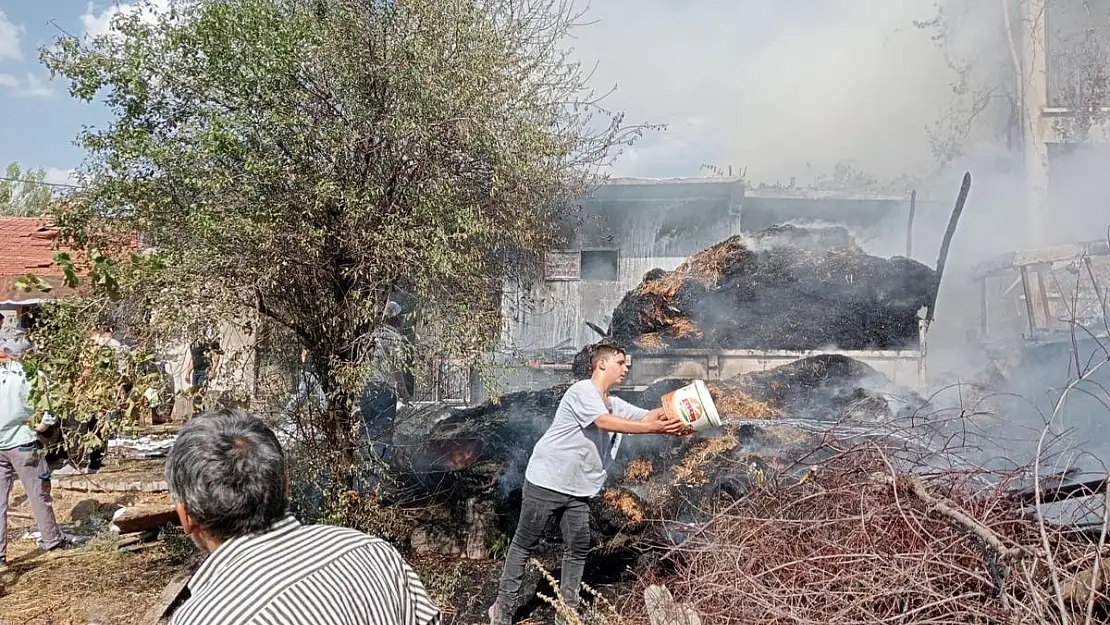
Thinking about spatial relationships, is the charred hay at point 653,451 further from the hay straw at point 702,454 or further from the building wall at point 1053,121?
the building wall at point 1053,121

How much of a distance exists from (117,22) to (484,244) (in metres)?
2.71

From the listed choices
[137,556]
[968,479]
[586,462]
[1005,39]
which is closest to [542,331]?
[137,556]

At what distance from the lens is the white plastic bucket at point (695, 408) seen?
4.32m

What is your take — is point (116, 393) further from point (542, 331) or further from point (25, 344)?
point (542, 331)

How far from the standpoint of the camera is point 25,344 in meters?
6.07

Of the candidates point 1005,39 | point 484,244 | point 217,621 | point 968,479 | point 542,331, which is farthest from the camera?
point 1005,39

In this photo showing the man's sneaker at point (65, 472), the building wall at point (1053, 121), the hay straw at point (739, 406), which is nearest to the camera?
the hay straw at point (739, 406)

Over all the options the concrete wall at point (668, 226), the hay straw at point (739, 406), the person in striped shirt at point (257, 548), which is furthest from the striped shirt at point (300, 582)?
the concrete wall at point (668, 226)

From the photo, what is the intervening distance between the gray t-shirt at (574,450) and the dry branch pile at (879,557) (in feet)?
3.10

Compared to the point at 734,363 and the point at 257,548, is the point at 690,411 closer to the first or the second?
the point at 257,548

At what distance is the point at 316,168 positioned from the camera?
15.5 feet

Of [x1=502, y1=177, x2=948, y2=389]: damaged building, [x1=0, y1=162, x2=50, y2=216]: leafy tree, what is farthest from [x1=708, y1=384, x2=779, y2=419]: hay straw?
[x1=0, y1=162, x2=50, y2=216]: leafy tree

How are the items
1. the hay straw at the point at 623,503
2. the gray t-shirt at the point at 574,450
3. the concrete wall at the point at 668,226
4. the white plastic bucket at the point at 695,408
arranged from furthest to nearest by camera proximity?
1. the concrete wall at the point at 668,226
2. the hay straw at the point at 623,503
3. the gray t-shirt at the point at 574,450
4. the white plastic bucket at the point at 695,408

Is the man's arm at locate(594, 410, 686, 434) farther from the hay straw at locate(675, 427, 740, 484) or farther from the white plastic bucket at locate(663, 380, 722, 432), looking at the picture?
the hay straw at locate(675, 427, 740, 484)
